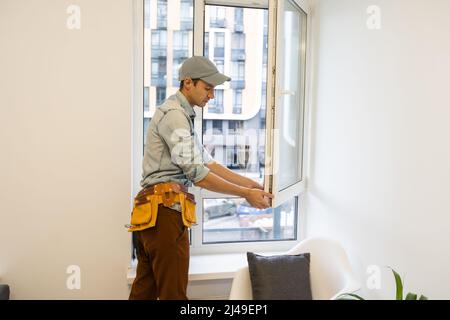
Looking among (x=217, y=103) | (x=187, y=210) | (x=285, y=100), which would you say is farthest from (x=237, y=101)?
(x=187, y=210)

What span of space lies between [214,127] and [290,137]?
0.46 m

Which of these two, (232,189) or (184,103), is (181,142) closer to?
Result: (184,103)

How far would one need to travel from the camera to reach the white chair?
2.07 meters

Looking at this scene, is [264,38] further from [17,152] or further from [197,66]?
[17,152]

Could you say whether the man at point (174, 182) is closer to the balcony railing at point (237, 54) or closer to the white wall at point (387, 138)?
the white wall at point (387, 138)

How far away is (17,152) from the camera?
2.29 metres

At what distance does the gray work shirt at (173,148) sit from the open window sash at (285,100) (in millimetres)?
331

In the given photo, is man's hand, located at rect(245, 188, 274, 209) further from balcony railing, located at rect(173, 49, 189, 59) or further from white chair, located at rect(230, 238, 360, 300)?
balcony railing, located at rect(173, 49, 189, 59)

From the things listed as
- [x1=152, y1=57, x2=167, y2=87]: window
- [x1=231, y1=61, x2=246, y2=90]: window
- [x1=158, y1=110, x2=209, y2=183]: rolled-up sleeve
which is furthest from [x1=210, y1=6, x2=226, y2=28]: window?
[x1=158, y1=110, x2=209, y2=183]: rolled-up sleeve

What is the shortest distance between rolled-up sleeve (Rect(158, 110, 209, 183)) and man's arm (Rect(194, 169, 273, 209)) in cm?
6

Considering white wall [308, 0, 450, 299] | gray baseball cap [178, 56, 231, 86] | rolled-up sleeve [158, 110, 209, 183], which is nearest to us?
white wall [308, 0, 450, 299]

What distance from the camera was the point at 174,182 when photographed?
1979 millimetres

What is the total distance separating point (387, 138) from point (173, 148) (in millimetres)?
948

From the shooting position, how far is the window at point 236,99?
253 cm
